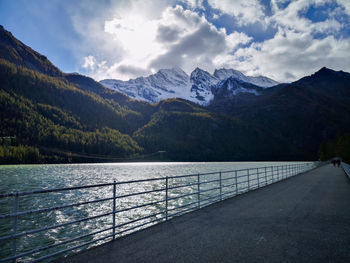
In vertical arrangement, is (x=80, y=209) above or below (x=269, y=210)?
below

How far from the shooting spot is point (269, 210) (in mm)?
9742

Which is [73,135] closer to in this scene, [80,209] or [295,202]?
[80,209]

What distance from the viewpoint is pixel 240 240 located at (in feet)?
19.9

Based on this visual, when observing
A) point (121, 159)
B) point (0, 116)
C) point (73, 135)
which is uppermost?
point (0, 116)

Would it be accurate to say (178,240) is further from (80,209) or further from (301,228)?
(80,209)

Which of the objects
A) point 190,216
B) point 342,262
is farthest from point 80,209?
point 342,262

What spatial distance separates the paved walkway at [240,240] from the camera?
5062 millimetres

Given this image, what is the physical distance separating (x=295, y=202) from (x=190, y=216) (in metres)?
5.67

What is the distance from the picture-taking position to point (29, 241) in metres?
12.2

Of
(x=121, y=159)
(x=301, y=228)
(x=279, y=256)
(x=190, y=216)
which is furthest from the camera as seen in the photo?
(x=121, y=159)

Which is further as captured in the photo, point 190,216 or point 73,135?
point 73,135

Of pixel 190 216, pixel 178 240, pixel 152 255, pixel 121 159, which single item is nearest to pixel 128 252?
pixel 152 255

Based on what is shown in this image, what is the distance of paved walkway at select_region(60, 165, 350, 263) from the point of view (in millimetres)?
5062

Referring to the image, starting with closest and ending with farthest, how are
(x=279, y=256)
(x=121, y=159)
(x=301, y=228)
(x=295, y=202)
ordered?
(x=279, y=256), (x=301, y=228), (x=295, y=202), (x=121, y=159)
